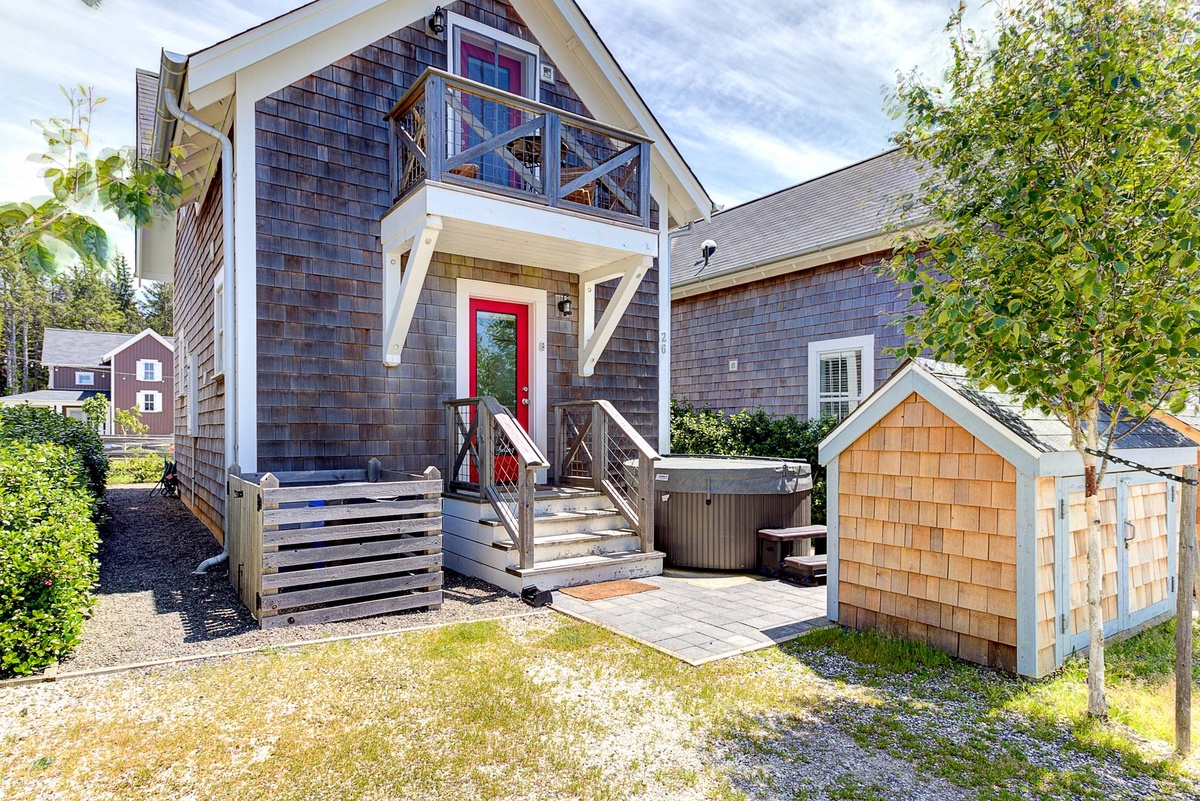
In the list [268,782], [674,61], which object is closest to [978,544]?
[268,782]

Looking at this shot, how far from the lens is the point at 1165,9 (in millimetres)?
3189

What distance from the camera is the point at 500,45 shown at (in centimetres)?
797

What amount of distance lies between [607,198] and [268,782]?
24.0 feet

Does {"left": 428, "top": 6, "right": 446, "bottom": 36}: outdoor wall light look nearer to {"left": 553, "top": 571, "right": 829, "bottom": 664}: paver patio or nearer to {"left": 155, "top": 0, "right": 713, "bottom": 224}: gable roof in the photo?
{"left": 155, "top": 0, "right": 713, "bottom": 224}: gable roof

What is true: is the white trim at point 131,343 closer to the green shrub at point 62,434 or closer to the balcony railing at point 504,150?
the green shrub at point 62,434

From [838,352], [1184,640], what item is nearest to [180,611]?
[1184,640]

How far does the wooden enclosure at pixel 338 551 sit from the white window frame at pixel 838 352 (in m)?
6.02

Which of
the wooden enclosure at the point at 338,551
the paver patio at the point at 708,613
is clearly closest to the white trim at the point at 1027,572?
the paver patio at the point at 708,613

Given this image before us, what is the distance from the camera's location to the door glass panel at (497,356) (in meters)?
7.86

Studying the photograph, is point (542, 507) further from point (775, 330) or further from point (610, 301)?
point (775, 330)

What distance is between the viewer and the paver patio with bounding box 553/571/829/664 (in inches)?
180

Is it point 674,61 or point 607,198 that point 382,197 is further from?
point 674,61

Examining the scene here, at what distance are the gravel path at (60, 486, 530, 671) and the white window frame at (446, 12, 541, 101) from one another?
18.4ft

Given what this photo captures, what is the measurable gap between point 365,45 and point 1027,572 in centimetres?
748
